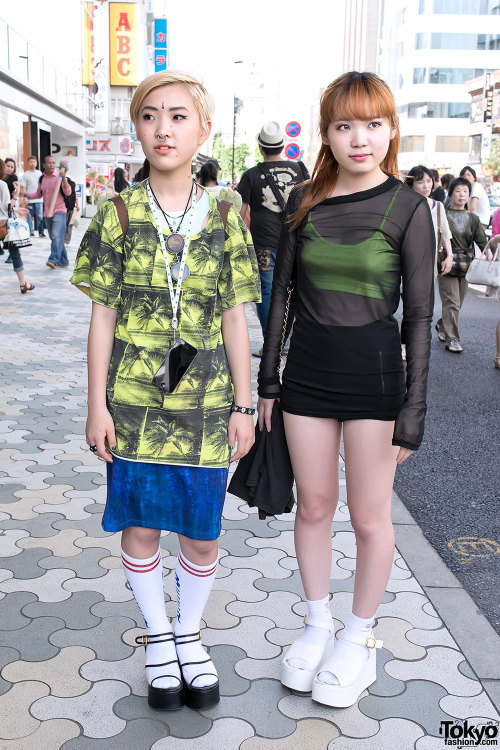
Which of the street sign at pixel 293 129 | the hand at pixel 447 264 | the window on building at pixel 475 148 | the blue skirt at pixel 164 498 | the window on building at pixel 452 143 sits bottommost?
the blue skirt at pixel 164 498

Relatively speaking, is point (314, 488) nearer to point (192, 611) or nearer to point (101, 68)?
point (192, 611)

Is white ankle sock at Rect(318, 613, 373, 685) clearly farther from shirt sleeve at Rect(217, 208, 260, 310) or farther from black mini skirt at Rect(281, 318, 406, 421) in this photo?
shirt sleeve at Rect(217, 208, 260, 310)

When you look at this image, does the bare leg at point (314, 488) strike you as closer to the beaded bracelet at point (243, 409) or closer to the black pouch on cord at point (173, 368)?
the beaded bracelet at point (243, 409)

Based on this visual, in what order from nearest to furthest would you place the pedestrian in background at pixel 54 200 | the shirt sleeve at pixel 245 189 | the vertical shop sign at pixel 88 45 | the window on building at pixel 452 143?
the shirt sleeve at pixel 245 189
the pedestrian in background at pixel 54 200
the vertical shop sign at pixel 88 45
the window on building at pixel 452 143

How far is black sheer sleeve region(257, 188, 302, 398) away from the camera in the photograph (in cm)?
262

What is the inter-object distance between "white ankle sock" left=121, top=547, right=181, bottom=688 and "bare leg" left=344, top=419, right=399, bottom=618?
622 mm

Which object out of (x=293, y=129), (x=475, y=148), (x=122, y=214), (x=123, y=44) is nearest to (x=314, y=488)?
(x=122, y=214)

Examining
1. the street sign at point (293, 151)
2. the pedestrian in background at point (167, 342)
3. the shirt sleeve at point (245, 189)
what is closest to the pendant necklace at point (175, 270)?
the pedestrian in background at point (167, 342)

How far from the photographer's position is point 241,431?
2.54 meters

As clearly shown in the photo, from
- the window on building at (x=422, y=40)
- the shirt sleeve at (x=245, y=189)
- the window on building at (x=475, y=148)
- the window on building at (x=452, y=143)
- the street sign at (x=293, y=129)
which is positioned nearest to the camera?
the shirt sleeve at (x=245, y=189)

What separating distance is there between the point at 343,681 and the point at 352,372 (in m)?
0.98

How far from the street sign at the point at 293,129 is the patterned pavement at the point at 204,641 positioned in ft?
42.2

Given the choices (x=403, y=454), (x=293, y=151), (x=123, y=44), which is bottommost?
(x=403, y=454)

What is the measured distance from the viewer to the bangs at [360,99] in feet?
7.77
